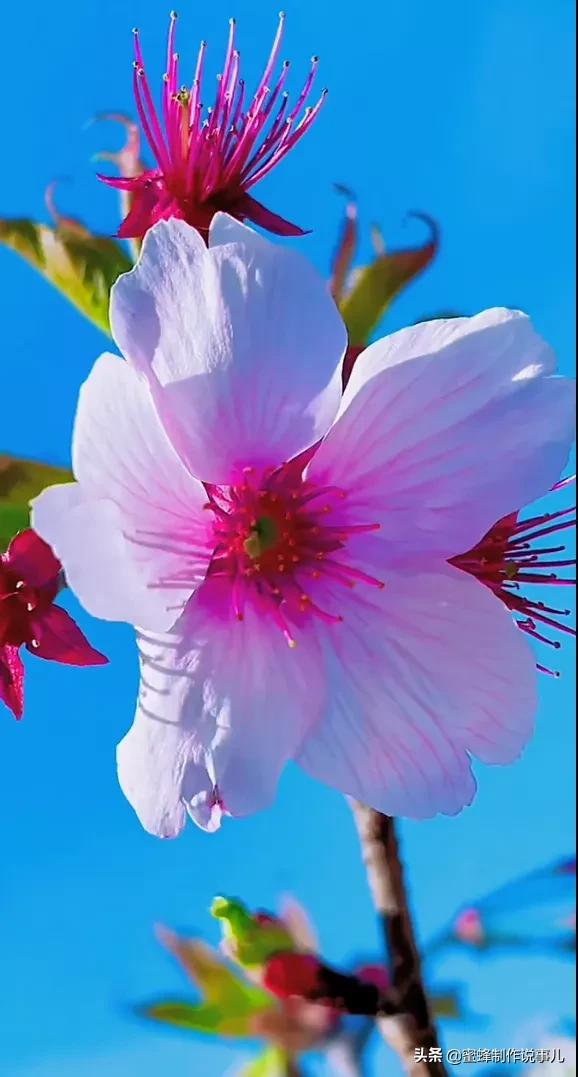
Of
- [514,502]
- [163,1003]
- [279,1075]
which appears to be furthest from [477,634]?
[279,1075]

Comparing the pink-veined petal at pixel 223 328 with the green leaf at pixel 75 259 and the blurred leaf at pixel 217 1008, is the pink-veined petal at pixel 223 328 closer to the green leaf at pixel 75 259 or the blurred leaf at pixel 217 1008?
the green leaf at pixel 75 259

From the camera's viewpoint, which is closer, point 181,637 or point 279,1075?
point 181,637

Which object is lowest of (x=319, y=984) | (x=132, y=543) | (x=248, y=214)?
(x=319, y=984)

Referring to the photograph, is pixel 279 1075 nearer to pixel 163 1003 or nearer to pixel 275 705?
pixel 163 1003

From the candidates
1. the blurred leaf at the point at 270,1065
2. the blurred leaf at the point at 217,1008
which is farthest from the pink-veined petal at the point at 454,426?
the blurred leaf at the point at 270,1065

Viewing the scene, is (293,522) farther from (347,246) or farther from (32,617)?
(347,246)
